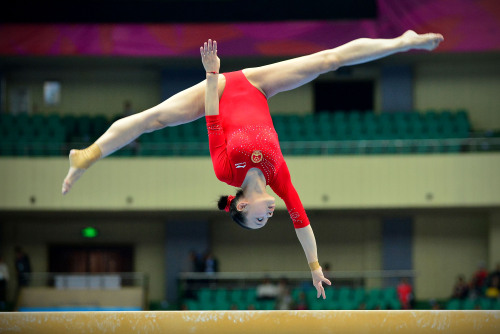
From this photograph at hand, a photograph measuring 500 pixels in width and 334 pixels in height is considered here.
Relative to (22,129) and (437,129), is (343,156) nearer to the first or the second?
(437,129)

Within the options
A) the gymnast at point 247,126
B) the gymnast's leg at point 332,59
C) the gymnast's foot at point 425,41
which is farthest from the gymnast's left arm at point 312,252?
the gymnast's foot at point 425,41

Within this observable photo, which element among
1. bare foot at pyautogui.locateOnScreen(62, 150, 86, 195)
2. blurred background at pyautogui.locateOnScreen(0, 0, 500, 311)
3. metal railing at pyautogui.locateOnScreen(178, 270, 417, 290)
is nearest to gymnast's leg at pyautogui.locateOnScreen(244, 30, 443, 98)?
bare foot at pyautogui.locateOnScreen(62, 150, 86, 195)

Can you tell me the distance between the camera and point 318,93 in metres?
18.8

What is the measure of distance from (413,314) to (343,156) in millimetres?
11349

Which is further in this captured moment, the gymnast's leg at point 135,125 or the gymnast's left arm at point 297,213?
the gymnast's left arm at point 297,213

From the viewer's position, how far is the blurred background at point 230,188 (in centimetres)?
1536

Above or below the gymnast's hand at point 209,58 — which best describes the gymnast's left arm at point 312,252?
below

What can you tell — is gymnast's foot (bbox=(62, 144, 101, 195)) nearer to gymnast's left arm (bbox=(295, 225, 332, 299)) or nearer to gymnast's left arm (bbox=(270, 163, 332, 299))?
gymnast's left arm (bbox=(270, 163, 332, 299))

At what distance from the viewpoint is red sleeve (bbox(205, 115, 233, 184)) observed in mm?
5261

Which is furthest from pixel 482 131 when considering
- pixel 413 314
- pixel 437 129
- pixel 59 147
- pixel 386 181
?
pixel 413 314

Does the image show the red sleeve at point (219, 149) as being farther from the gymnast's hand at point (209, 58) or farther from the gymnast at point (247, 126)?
the gymnast's hand at point (209, 58)

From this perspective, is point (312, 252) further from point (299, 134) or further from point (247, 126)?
point (299, 134)

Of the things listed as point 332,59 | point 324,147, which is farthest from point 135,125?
point 324,147

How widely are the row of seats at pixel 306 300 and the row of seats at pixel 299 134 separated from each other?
3201 mm
